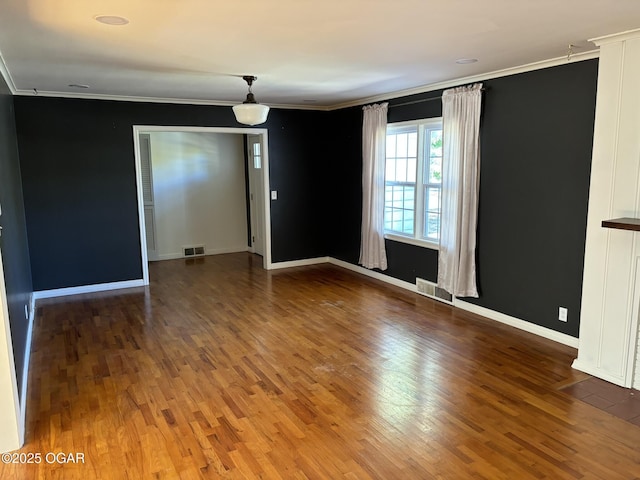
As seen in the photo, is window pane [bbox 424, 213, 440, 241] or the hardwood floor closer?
the hardwood floor

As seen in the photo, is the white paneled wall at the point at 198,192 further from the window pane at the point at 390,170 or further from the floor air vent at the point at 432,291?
the floor air vent at the point at 432,291

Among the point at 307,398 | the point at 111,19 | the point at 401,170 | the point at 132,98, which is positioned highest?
the point at 132,98

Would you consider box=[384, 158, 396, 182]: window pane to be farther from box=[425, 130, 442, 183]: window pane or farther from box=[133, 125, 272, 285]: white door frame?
box=[133, 125, 272, 285]: white door frame

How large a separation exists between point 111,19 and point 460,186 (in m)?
3.41

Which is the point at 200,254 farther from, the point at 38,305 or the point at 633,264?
the point at 633,264

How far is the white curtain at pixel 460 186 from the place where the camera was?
454cm

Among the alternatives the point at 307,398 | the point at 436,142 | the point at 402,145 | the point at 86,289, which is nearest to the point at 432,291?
the point at 436,142

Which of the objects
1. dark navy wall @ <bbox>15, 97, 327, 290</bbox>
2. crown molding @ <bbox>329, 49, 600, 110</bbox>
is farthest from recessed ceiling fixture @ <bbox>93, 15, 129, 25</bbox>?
dark navy wall @ <bbox>15, 97, 327, 290</bbox>

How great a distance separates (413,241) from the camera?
5566mm

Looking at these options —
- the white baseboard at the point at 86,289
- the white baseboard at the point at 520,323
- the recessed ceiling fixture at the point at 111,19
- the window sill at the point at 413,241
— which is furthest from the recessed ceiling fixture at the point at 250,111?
the white baseboard at the point at 86,289

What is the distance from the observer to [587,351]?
3.46 m

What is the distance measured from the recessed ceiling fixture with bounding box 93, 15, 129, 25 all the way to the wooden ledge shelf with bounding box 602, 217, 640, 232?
Answer: 10.5 ft

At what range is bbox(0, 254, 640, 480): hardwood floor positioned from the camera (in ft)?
8.03

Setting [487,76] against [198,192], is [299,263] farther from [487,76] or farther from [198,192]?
[487,76]
